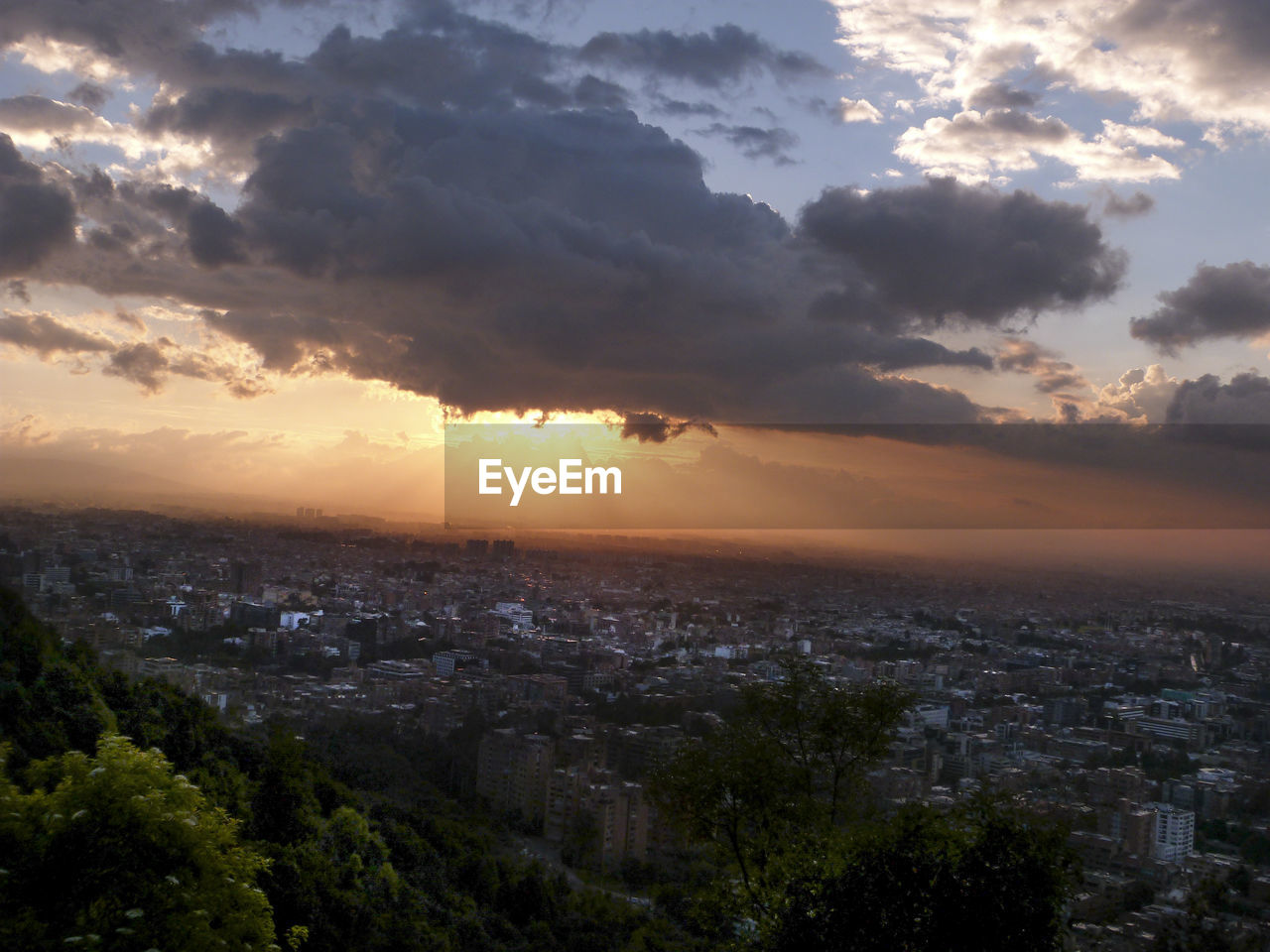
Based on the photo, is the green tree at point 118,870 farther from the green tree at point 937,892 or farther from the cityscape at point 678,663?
the cityscape at point 678,663

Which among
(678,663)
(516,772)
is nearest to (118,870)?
(516,772)

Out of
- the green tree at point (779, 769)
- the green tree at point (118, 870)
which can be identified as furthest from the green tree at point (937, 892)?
the green tree at point (118, 870)

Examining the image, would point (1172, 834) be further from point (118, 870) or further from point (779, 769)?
point (118, 870)

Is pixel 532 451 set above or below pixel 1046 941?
above

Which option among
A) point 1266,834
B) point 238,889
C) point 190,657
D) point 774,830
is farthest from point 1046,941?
point 190,657

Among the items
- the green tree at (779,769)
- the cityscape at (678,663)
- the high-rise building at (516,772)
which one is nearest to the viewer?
the green tree at (779,769)

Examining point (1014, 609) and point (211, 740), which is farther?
point (1014, 609)

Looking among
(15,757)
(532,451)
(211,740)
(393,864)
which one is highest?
(532,451)

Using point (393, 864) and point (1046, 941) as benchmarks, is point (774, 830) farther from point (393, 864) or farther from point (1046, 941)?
point (393, 864)
